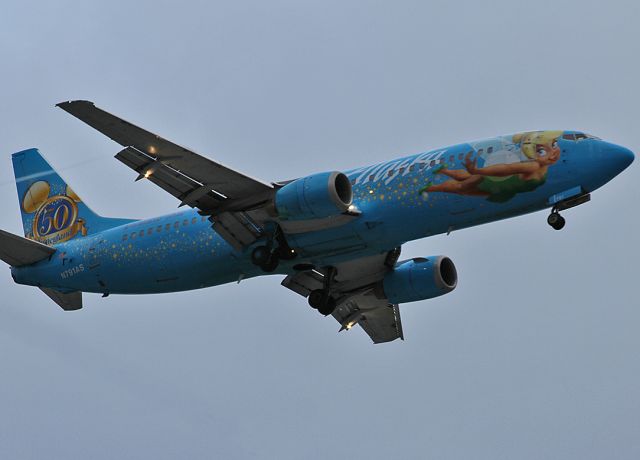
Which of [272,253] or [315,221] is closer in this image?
[315,221]

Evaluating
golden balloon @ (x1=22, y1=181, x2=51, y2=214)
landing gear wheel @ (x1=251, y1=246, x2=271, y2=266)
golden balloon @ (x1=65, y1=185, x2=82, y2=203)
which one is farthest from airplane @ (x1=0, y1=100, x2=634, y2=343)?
golden balloon @ (x1=22, y1=181, x2=51, y2=214)

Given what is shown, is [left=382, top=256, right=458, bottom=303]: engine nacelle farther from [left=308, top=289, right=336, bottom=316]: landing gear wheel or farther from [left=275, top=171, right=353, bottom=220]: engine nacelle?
[left=275, top=171, right=353, bottom=220]: engine nacelle

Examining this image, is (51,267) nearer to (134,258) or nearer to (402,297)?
(134,258)

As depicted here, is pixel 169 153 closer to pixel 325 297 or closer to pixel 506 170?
pixel 325 297

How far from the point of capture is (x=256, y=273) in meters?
41.3

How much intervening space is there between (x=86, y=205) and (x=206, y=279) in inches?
314

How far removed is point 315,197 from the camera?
3716 cm

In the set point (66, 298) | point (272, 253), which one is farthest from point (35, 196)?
point (272, 253)

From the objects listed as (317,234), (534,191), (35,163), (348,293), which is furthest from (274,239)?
(35,163)

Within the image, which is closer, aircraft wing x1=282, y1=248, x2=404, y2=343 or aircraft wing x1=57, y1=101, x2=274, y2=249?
aircraft wing x1=57, y1=101, x2=274, y2=249

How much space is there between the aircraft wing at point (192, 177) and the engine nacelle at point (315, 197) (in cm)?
152

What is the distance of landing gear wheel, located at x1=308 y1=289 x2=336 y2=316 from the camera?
142ft

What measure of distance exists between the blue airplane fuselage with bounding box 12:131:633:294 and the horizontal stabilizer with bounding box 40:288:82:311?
0.52 metres

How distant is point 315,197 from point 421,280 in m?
7.92
